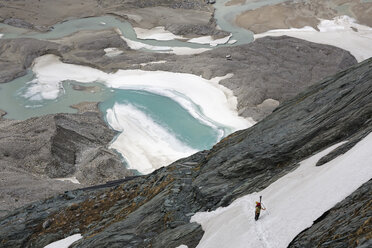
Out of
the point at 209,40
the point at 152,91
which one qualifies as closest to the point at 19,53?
→ the point at 152,91

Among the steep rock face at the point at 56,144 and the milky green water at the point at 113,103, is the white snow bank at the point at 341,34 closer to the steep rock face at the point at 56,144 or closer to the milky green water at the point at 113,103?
the milky green water at the point at 113,103

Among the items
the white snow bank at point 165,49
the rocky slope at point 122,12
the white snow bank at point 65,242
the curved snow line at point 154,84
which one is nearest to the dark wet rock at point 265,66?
the curved snow line at point 154,84

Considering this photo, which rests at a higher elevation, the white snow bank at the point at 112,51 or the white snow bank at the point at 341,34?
the white snow bank at the point at 341,34

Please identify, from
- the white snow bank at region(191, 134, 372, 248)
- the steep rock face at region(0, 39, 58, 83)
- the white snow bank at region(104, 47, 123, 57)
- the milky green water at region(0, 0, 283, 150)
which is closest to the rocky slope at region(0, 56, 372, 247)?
the white snow bank at region(191, 134, 372, 248)

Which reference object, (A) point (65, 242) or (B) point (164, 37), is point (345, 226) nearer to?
(A) point (65, 242)

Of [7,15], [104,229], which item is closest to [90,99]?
[104,229]

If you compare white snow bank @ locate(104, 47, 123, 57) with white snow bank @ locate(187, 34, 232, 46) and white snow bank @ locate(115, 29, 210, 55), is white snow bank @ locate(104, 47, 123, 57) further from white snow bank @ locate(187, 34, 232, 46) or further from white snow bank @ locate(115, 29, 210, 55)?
white snow bank @ locate(187, 34, 232, 46)

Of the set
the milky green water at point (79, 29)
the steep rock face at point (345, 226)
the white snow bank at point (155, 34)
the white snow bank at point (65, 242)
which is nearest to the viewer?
the steep rock face at point (345, 226)
